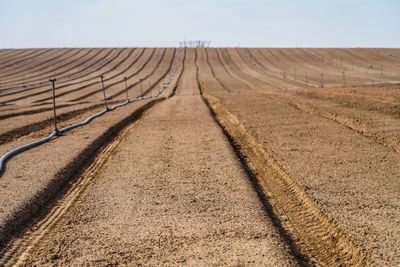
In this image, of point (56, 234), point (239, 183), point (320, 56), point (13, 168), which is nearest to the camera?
→ point (56, 234)

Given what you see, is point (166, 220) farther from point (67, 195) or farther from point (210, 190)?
point (67, 195)

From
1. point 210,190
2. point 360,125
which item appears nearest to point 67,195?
point 210,190

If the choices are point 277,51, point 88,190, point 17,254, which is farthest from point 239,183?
point 277,51

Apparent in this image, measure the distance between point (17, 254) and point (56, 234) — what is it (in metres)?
0.61

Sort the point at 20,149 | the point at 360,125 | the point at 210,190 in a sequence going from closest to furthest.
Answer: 1. the point at 210,190
2. the point at 20,149
3. the point at 360,125

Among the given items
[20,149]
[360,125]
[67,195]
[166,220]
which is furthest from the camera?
[360,125]

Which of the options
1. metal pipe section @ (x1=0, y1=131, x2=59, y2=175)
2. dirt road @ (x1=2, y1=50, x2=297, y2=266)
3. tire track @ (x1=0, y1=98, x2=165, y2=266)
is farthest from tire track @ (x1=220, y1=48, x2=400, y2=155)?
metal pipe section @ (x1=0, y1=131, x2=59, y2=175)

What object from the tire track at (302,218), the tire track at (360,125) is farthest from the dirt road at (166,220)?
the tire track at (360,125)

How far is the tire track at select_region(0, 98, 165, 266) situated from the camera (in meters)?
4.81

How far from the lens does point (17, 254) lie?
183 inches

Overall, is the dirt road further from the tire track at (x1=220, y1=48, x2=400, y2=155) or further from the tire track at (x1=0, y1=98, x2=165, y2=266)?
the tire track at (x1=220, y1=48, x2=400, y2=155)

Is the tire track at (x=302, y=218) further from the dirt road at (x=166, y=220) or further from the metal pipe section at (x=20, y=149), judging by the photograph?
the metal pipe section at (x=20, y=149)

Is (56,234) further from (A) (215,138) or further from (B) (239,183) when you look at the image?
(A) (215,138)

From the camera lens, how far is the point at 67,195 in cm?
685
